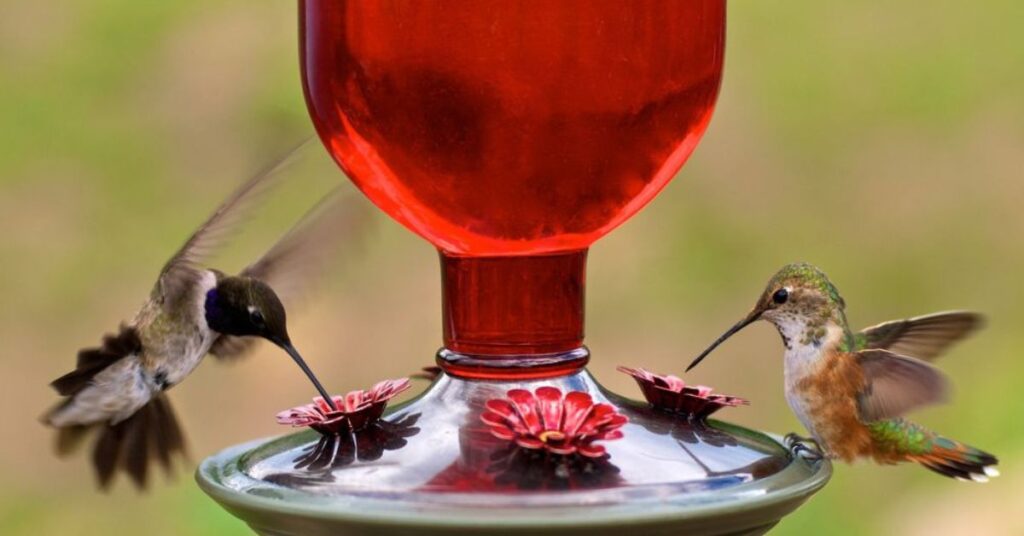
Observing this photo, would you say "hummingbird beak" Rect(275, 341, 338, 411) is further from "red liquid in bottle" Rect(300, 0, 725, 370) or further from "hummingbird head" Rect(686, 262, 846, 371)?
"hummingbird head" Rect(686, 262, 846, 371)

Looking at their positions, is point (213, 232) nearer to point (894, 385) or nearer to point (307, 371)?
point (307, 371)

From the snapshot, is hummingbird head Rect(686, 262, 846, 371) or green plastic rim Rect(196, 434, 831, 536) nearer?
green plastic rim Rect(196, 434, 831, 536)

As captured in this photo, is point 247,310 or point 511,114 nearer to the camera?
point 511,114

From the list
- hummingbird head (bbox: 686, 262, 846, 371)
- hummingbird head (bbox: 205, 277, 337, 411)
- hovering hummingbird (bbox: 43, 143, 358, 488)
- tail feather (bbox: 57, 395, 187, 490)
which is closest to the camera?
hummingbird head (bbox: 686, 262, 846, 371)

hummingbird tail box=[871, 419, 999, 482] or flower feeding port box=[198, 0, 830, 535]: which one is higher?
flower feeding port box=[198, 0, 830, 535]

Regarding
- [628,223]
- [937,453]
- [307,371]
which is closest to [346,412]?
[307,371]

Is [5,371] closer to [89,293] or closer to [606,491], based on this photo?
[89,293]

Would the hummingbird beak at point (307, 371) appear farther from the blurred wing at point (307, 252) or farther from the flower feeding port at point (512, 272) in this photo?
the blurred wing at point (307, 252)

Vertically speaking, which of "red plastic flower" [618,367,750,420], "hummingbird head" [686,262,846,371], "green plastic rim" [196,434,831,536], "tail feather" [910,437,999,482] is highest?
"hummingbird head" [686,262,846,371]

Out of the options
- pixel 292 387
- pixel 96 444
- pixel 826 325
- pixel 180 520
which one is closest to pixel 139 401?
pixel 96 444

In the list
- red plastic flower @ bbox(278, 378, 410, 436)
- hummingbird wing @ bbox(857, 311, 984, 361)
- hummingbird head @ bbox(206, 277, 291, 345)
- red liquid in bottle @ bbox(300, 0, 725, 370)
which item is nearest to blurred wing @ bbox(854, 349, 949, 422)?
hummingbird wing @ bbox(857, 311, 984, 361)
